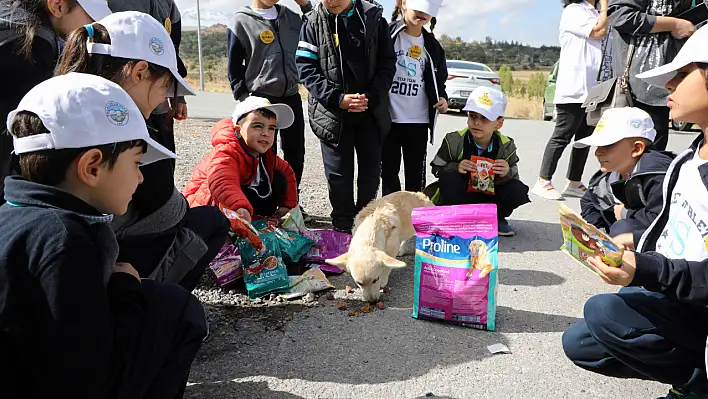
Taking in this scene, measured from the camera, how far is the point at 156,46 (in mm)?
2445

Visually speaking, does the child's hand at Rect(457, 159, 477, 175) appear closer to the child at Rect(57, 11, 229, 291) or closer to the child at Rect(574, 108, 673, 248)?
the child at Rect(574, 108, 673, 248)

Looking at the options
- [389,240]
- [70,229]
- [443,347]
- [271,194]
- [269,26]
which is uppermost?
[269,26]

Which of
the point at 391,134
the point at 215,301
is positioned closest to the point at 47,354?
the point at 215,301

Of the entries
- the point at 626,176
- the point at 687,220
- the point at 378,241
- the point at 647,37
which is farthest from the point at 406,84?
the point at 687,220

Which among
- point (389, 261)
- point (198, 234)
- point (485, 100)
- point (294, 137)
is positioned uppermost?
point (485, 100)

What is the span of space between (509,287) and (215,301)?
2.19 metres

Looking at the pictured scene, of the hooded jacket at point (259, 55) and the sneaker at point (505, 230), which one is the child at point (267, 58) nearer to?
the hooded jacket at point (259, 55)

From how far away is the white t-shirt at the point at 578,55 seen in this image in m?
5.74

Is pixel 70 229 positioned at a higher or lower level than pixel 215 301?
higher

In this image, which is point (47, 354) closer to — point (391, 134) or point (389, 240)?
point (389, 240)

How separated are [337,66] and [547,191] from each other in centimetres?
321

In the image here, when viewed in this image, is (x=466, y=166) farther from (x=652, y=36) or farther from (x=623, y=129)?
(x=652, y=36)

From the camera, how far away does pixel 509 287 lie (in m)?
3.94

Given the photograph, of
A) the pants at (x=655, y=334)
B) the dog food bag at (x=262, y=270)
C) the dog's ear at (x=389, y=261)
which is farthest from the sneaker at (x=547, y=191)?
the pants at (x=655, y=334)
